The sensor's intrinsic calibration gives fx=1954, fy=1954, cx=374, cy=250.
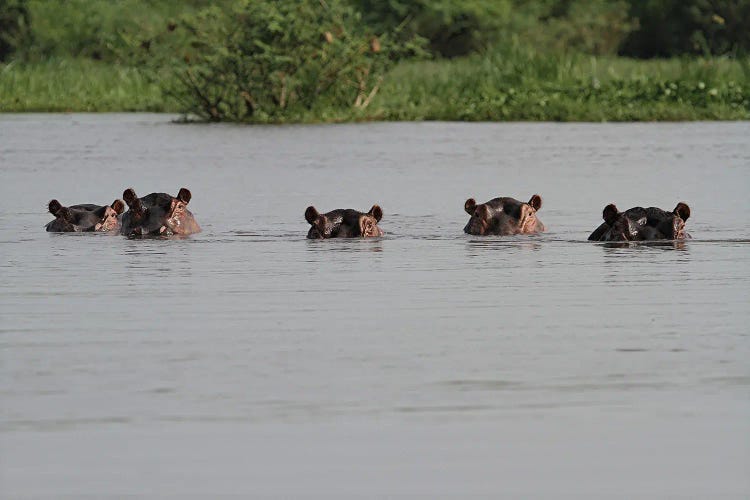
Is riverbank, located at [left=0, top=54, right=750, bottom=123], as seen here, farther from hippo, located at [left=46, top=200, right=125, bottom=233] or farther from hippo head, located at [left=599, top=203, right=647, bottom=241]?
hippo head, located at [left=599, top=203, right=647, bottom=241]

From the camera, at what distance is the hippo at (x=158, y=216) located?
14.8 meters

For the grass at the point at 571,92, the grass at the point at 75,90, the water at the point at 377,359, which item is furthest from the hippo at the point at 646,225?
the grass at the point at 75,90

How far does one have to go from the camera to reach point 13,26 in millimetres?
51406

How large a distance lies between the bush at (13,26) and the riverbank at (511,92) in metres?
8.84

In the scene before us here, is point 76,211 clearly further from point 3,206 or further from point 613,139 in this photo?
point 613,139

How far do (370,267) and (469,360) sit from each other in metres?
4.28

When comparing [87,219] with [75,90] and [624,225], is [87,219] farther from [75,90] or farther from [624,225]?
[75,90]

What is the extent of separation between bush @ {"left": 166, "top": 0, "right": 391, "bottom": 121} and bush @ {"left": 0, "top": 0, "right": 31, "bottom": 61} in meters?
16.4

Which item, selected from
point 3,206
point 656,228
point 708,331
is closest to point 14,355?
point 708,331

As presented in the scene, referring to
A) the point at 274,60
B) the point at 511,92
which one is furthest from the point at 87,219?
the point at 511,92

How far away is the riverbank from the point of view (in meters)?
35.4

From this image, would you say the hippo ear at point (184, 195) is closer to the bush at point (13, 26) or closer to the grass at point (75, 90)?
→ the grass at point (75, 90)

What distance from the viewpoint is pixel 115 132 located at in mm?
32500

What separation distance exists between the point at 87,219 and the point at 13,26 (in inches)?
1464
